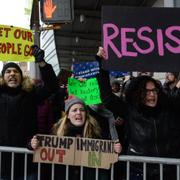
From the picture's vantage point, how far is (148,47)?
152 inches

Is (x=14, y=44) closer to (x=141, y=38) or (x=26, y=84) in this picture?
(x=26, y=84)

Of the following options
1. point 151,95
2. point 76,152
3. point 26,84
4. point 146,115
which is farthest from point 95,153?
point 26,84

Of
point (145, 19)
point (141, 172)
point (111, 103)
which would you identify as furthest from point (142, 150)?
point (145, 19)

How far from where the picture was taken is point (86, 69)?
20.1 ft

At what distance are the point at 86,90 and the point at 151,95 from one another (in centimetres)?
110

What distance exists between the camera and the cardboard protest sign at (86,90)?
4.82 m

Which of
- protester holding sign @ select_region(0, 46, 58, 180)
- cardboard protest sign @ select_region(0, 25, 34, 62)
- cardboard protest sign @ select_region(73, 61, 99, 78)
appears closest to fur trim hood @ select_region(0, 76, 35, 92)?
protester holding sign @ select_region(0, 46, 58, 180)

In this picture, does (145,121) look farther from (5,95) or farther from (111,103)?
(5,95)

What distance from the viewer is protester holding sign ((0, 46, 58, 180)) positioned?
13.4ft

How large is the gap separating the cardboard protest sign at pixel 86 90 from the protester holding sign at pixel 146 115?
0.76 m

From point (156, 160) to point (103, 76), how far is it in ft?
2.81

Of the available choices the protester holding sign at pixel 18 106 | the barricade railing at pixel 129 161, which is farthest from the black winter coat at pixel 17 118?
the barricade railing at pixel 129 161

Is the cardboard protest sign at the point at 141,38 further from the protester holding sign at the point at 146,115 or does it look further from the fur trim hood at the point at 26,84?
the fur trim hood at the point at 26,84

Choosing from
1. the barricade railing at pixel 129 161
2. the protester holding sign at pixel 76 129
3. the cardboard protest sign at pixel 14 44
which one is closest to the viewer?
the barricade railing at pixel 129 161
